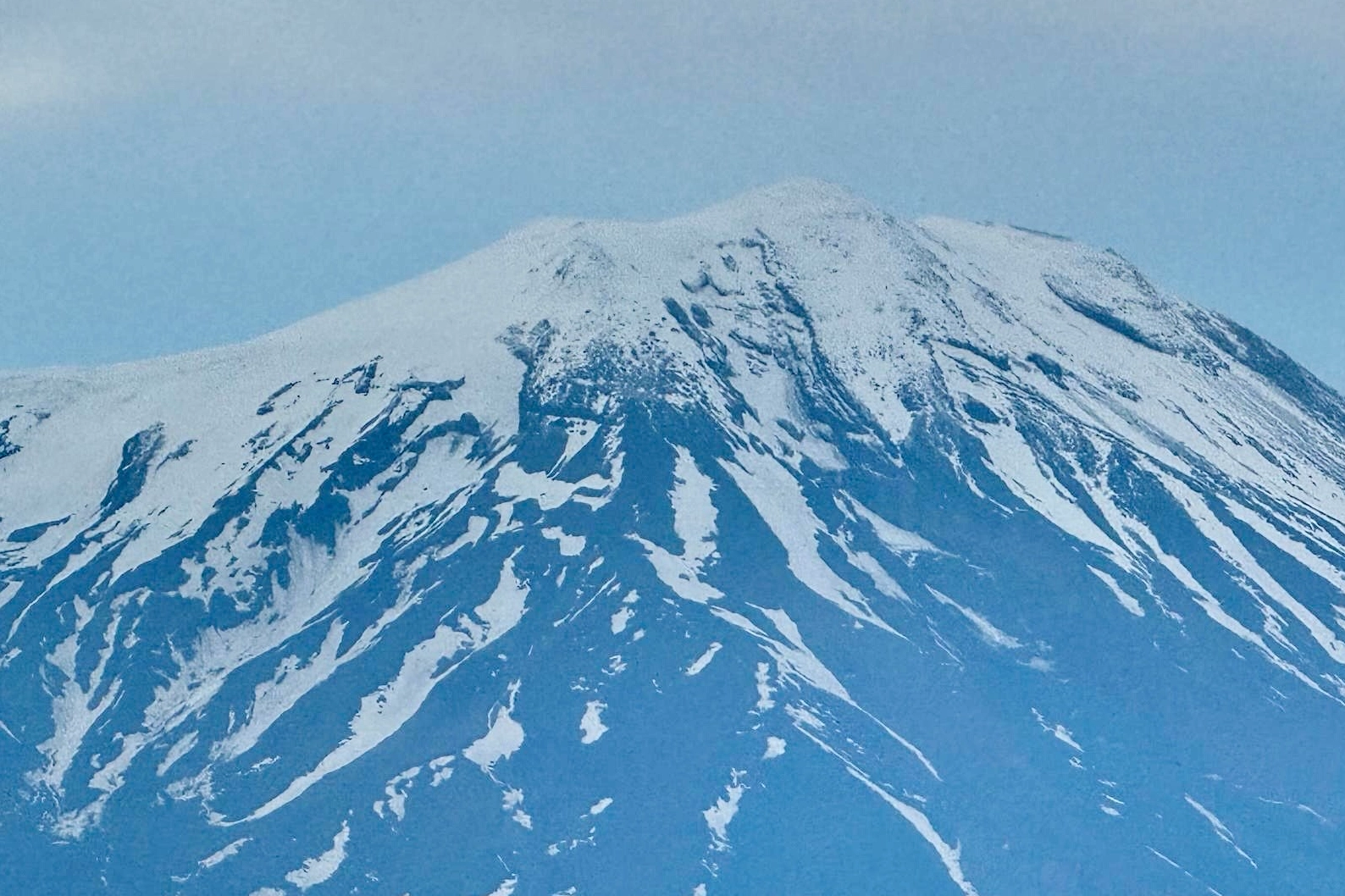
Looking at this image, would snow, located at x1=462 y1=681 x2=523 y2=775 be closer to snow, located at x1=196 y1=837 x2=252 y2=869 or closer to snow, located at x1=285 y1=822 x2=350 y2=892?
snow, located at x1=285 y1=822 x2=350 y2=892

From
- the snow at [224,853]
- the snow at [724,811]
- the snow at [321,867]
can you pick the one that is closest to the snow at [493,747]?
the snow at [321,867]

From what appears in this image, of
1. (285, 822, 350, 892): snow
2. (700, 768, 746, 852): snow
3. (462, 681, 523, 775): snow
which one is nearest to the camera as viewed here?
(285, 822, 350, 892): snow

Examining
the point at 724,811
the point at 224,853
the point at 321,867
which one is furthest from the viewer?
the point at 724,811

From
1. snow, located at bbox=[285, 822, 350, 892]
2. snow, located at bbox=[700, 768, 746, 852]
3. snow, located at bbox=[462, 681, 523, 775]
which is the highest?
snow, located at bbox=[462, 681, 523, 775]

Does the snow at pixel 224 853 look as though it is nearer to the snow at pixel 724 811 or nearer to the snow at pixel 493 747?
the snow at pixel 493 747

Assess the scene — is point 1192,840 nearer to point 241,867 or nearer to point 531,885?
point 531,885

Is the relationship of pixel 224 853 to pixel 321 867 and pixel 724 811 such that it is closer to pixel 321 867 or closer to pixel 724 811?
pixel 321 867

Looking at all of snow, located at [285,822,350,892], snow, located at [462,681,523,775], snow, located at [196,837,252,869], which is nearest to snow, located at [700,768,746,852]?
snow, located at [462,681,523,775]

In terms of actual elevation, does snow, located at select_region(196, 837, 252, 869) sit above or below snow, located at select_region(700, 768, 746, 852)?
above

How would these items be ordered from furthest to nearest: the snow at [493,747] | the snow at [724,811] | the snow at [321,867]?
1. the snow at [493,747]
2. the snow at [724,811]
3. the snow at [321,867]

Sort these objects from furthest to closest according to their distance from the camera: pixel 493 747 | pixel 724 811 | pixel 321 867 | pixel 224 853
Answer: pixel 493 747 < pixel 724 811 < pixel 224 853 < pixel 321 867

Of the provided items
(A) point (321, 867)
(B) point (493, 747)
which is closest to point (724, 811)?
(B) point (493, 747)

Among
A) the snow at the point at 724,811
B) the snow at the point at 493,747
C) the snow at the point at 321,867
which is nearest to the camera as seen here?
the snow at the point at 321,867
